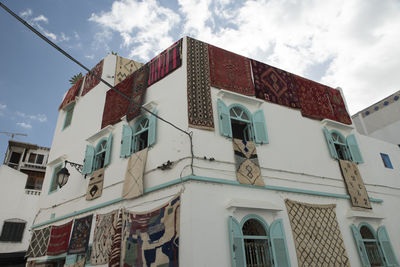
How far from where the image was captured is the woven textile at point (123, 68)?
37.2ft

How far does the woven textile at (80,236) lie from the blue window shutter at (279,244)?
5.26 metres

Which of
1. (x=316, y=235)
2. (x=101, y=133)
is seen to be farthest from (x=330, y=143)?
(x=101, y=133)

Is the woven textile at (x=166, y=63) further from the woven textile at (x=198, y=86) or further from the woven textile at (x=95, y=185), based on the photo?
the woven textile at (x=95, y=185)

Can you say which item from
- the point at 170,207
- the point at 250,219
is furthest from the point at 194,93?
the point at 250,219

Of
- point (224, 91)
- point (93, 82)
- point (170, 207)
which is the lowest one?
point (170, 207)

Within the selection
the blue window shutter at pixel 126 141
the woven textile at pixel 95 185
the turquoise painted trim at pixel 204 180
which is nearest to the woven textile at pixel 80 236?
the turquoise painted trim at pixel 204 180

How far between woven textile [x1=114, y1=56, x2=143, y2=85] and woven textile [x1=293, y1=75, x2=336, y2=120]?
22.6ft

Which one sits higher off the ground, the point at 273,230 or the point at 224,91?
the point at 224,91

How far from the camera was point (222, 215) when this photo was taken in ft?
19.7

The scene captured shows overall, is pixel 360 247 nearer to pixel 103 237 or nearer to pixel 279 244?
pixel 279 244

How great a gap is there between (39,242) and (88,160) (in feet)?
11.8

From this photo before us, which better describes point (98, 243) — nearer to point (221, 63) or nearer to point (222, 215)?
point (222, 215)

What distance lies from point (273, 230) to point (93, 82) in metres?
9.43

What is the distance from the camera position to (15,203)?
16609 mm
